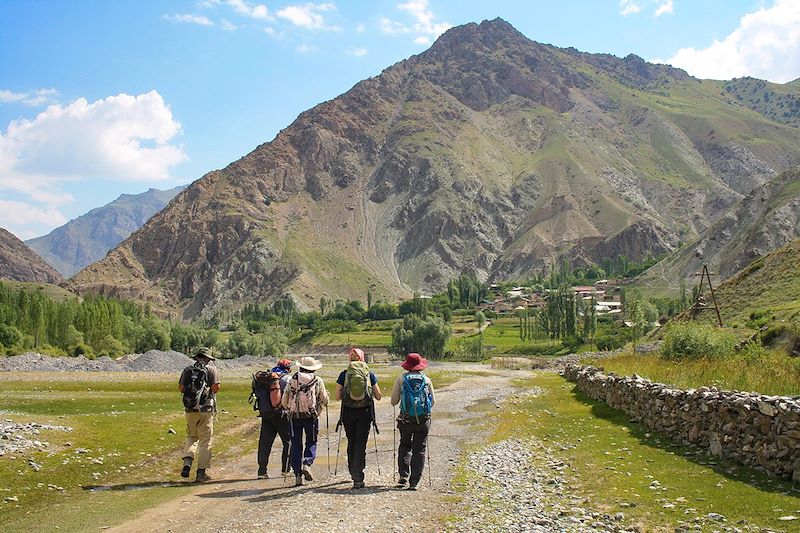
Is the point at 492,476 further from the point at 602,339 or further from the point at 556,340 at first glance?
the point at 556,340

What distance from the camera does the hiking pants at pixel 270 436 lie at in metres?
20.0

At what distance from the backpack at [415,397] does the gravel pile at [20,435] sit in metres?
12.4

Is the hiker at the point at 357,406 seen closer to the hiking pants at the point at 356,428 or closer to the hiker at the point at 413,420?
the hiking pants at the point at 356,428

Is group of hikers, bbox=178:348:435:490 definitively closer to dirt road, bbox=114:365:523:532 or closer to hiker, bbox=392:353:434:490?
hiker, bbox=392:353:434:490

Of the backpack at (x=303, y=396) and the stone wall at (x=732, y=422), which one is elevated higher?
the backpack at (x=303, y=396)

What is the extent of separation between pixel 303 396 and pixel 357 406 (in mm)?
1697

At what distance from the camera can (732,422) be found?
59.1 ft

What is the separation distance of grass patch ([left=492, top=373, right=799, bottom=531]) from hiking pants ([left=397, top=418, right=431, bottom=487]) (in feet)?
13.5

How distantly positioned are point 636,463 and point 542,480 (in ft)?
10.6

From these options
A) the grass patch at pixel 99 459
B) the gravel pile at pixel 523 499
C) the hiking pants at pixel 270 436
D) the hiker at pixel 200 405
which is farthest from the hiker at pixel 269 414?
the gravel pile at pixel 523 499

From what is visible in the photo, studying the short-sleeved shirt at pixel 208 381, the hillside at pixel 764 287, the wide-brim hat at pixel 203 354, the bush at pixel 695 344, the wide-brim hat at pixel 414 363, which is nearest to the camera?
the wide-brim hat at pixel 414 363

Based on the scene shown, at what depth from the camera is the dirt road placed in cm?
1378

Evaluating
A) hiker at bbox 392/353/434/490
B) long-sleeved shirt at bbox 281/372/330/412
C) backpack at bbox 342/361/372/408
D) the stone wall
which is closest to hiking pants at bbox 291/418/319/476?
long-sleeved shirt at bbox 281/372/330/412

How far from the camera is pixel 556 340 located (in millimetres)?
160875
